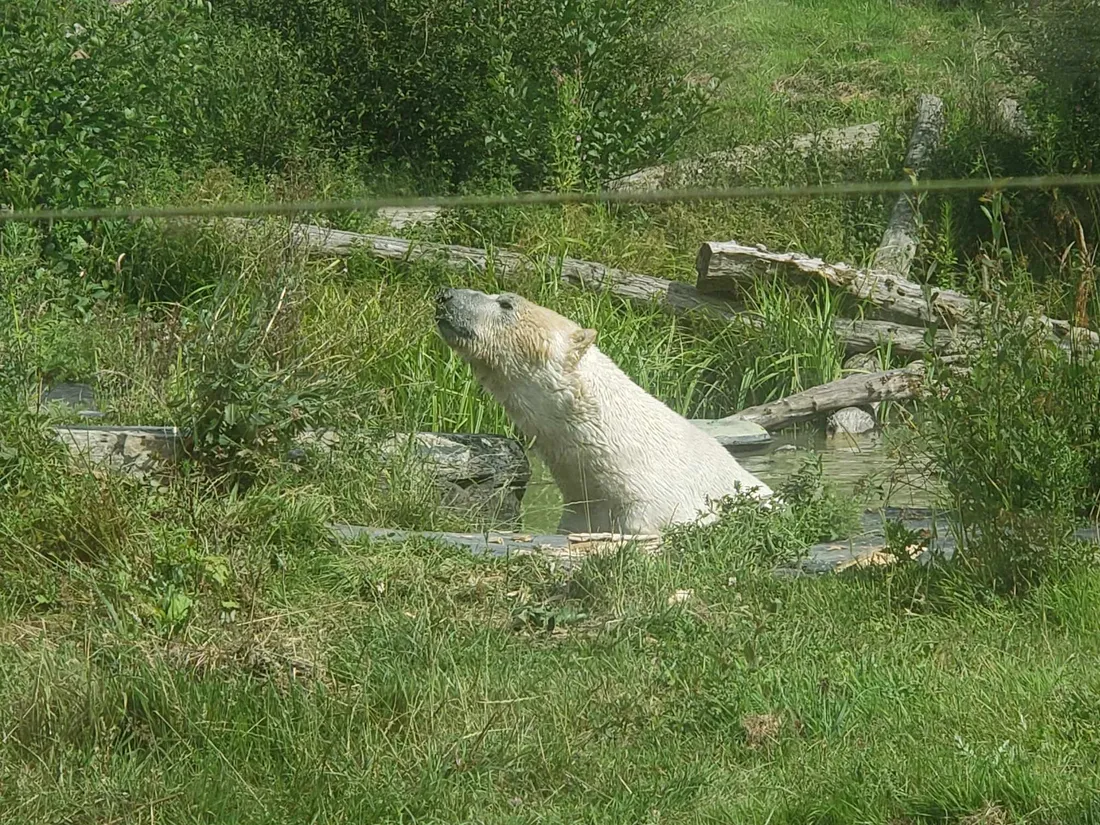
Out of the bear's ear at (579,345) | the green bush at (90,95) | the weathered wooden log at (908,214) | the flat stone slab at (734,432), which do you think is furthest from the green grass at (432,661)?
the weathered wooden log at (908,214)

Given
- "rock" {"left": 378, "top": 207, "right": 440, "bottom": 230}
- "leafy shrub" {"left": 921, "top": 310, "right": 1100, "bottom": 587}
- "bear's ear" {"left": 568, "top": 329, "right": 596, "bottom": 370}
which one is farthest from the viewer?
"rock" {"left": 378, "top": 207, "right": 440, "bottom": 230}

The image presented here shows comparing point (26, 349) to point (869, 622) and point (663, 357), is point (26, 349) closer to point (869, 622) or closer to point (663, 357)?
point (869, 622)

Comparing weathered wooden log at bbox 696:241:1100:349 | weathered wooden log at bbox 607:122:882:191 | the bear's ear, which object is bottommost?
weathered wooden log at bbox 696:241:1100:349

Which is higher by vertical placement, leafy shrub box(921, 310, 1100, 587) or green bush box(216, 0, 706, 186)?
green bush box(216, 0, 706, 186)

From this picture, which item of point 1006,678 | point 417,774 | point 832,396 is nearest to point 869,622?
point 1006,678

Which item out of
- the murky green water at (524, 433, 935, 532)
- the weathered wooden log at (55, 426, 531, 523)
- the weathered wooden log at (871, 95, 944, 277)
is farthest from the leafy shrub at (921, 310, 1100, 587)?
the weathered wooden log at (871, 95, 944, 277)

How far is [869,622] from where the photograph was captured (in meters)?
4.83

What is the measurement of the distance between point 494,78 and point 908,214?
3.56m

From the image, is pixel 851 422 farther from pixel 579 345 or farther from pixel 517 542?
pixel 517 542

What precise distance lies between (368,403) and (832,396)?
4.20 meters

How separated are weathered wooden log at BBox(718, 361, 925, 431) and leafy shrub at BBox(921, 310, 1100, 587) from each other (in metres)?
4.67

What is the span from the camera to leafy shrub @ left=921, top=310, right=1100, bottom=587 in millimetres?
4918

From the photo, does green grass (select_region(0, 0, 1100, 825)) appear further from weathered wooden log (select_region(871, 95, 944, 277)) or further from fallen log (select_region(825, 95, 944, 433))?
weathered wooden log (select_region(871, 95, 944, 277))

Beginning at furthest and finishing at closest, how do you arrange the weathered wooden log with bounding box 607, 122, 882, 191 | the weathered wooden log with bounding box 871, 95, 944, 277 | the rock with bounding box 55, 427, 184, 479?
the weathered wooden log with bounding box 607, 122, 882, 191
the weathered wooden log with bounding box 871, 95, 944, 277
the rock with bounding box 55, 427, 184, 479
